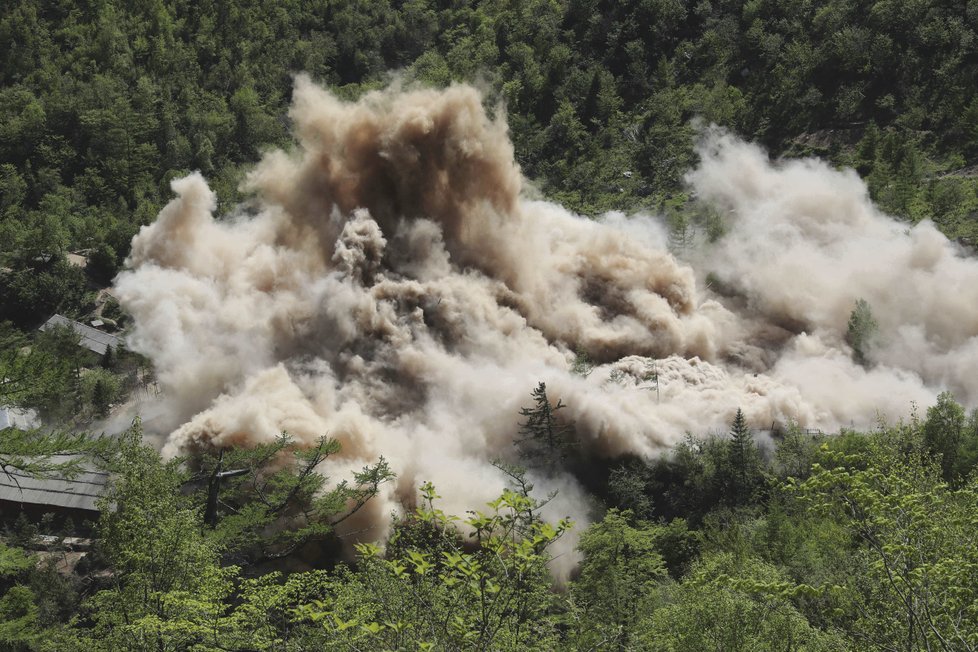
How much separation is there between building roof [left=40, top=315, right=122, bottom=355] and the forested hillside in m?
1.90

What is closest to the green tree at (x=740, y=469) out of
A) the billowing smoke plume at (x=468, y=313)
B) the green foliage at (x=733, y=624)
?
the billowing smoke plume at (x=468, y=313)

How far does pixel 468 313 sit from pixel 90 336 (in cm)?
3752

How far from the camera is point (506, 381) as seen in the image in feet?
144

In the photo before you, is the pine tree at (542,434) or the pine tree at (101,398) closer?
the pine tree at (542,434)

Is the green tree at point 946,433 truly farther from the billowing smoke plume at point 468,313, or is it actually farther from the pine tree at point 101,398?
the pine tree at point 101,398

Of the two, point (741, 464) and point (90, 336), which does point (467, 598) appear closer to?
point (741, 464)

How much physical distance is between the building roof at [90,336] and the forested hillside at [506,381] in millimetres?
1902

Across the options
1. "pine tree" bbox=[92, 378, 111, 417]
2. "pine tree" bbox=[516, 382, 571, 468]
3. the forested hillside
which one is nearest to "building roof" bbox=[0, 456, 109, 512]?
the forested hillside

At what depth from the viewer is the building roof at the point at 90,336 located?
6794 cm

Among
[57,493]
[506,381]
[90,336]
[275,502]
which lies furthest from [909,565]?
[90,336]

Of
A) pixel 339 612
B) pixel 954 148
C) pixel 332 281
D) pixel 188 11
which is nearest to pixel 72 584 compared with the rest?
pixel 332 281

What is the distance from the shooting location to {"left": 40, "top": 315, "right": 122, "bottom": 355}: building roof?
67938 mm

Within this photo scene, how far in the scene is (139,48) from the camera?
115 meters

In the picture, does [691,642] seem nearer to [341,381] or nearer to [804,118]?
[341,381]
